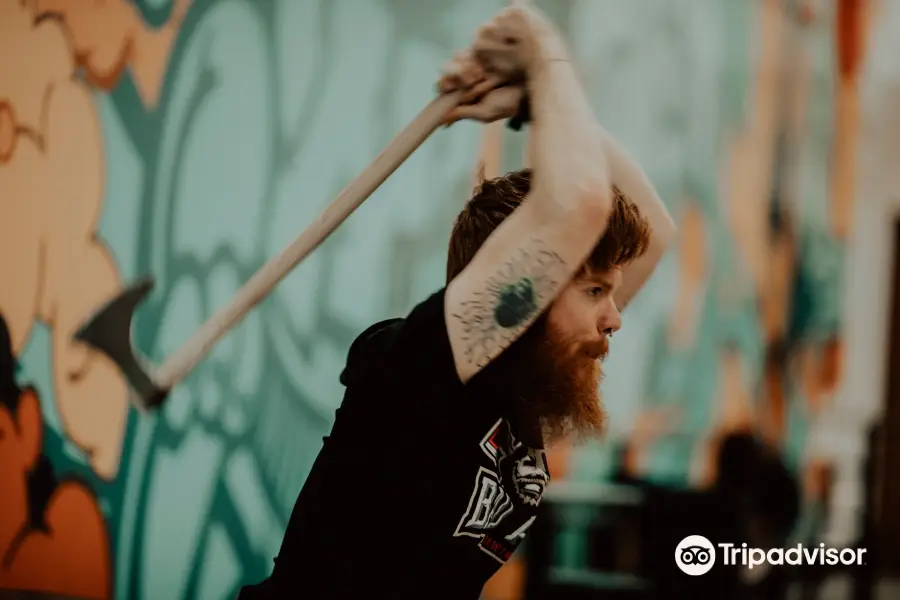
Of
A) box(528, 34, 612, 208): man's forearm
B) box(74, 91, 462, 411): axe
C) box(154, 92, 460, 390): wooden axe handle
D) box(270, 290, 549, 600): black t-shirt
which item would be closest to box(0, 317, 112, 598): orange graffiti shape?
box(74, 91, 462, 411): axe

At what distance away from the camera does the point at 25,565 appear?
2338mm

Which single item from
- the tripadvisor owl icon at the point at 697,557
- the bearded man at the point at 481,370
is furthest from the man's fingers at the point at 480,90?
the tripadvisor owl icon at the point at 697,557

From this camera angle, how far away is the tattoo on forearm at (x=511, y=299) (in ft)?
3.75

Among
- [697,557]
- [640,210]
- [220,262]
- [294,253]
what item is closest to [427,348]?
[294,253]

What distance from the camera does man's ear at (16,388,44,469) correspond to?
7.83 feet

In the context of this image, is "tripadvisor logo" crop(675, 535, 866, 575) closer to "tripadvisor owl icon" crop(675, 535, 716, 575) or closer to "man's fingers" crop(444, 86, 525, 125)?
"tripadvisor owl icon" crop(675, 535, 716, 575)

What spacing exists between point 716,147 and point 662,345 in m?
0.74

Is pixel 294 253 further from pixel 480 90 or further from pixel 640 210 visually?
pixel 640 210

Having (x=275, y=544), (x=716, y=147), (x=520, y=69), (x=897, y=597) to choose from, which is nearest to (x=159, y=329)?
(x=275, y=544)

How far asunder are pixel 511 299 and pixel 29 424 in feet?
5.62

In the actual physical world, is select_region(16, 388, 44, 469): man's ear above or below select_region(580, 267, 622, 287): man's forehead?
below

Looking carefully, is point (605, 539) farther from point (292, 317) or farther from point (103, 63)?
point (103, 63)

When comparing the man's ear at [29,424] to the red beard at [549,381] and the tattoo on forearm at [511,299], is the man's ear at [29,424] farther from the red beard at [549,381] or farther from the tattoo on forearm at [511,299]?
the tattoo on forearm at [511,299]

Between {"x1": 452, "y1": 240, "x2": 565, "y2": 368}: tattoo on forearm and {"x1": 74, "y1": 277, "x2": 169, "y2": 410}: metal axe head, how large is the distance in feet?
2.23
